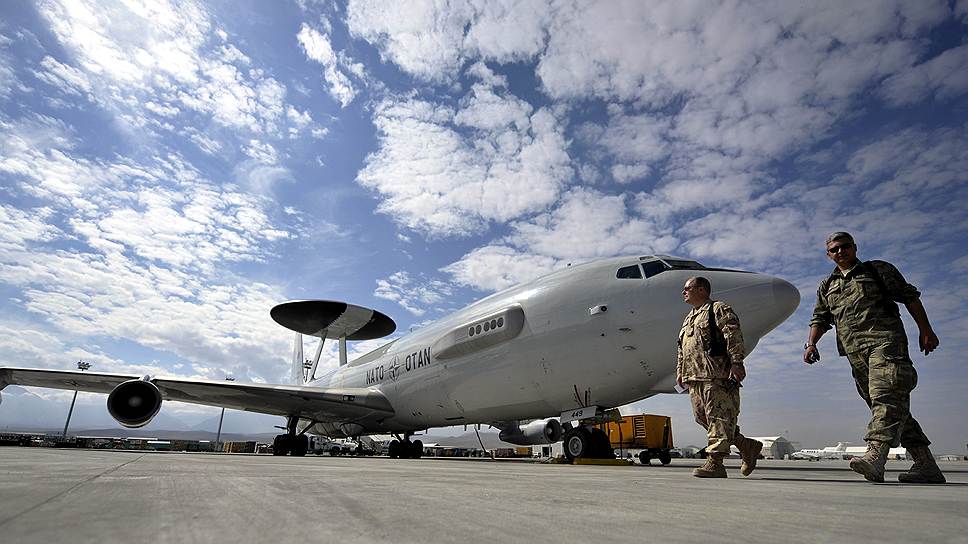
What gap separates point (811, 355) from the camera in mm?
5551

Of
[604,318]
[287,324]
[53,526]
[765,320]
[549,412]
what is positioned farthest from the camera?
[287,324]

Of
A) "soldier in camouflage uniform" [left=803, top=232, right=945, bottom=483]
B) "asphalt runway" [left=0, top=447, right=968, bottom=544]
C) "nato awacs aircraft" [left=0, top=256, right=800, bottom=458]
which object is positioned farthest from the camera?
"nato awacs aircraft" [left=0, top=256, right=800, bottom=458]

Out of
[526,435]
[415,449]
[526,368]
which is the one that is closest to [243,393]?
[415,449]

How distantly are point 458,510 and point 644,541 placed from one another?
2.91ft

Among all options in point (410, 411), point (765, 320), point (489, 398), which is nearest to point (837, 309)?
point (765, 320)

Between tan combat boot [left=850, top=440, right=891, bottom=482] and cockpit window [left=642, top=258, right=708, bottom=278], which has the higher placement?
cockpit window [left=642, top=258, right=708, bottom=278]

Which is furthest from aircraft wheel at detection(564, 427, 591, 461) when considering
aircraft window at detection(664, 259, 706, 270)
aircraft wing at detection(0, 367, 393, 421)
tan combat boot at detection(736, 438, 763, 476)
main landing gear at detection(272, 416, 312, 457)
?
main landing gear at detection(272, 416, 312, 457)

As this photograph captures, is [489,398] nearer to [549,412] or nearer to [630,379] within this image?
[549,412]

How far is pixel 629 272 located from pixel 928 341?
5522mm

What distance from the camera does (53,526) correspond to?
→ 144 cm

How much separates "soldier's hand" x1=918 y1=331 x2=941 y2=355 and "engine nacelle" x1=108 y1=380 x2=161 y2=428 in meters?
14.6

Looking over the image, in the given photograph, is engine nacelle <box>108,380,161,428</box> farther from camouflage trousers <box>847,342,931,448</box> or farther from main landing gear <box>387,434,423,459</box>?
camouflage trousers <box>847,342,931,448</box>

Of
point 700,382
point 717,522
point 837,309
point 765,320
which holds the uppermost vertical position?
point 765,320

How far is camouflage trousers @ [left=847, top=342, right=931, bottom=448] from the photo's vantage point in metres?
4.70
